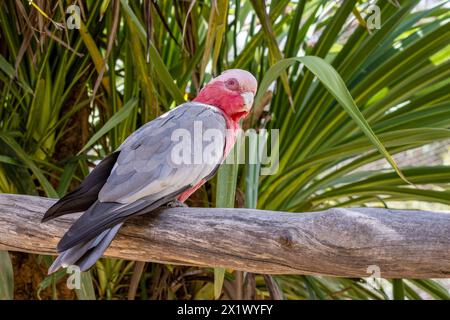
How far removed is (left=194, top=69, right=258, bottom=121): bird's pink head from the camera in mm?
1144

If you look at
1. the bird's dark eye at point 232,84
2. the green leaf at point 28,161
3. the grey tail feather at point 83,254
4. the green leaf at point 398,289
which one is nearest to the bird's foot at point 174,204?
the grey tail feather at point 83,254

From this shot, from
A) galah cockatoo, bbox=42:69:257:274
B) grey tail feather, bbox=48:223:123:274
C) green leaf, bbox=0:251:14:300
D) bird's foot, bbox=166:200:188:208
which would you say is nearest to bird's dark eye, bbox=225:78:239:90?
galah cockatoo, bbox=42:69:257:274

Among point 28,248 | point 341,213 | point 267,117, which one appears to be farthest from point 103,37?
point 341,213

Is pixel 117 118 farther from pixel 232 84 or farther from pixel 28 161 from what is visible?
pixel 232 84

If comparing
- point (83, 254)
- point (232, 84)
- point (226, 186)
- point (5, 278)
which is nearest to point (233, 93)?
point (232, 84)

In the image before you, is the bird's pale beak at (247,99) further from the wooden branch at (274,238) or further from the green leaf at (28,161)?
the green leaf at (28,161)

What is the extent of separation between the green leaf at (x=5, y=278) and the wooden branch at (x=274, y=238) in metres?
0.23

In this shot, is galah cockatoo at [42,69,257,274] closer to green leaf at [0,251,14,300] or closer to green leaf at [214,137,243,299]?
green leaf at [214,137,243,299]

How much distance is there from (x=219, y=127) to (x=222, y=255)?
25 cm

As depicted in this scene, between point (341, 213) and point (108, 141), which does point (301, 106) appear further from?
point (341, 213)

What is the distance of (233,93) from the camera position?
3.77 ft

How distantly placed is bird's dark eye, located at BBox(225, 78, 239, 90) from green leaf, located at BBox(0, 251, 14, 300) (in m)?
0.54

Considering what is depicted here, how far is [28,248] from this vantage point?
1032 mm

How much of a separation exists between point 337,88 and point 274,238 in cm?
27
